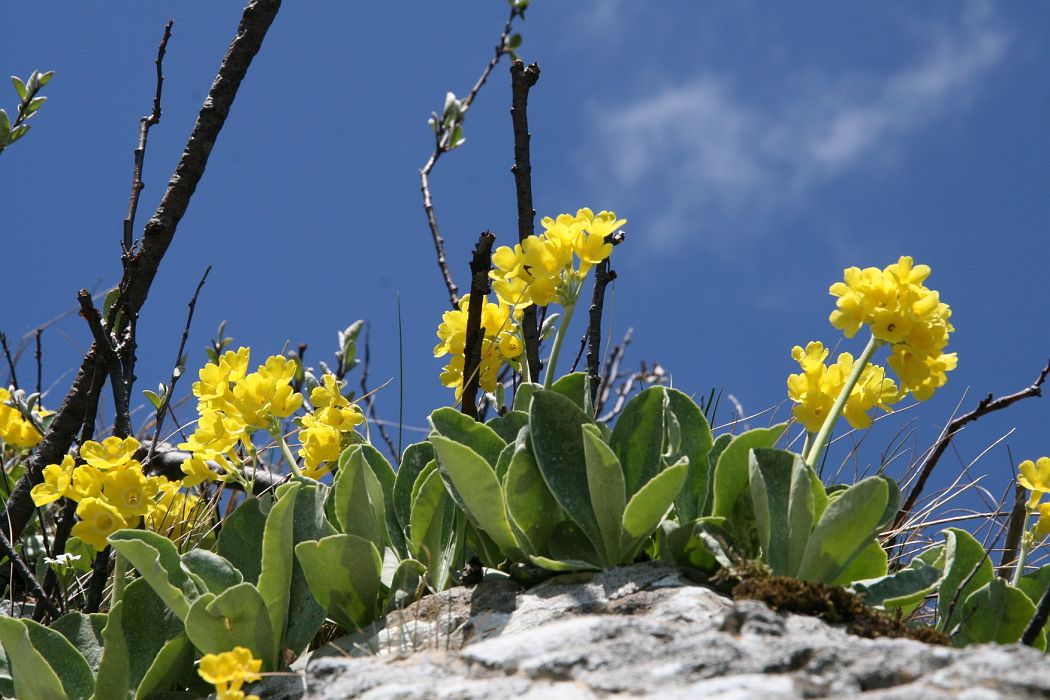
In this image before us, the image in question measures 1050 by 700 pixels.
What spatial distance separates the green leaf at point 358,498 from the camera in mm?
2184

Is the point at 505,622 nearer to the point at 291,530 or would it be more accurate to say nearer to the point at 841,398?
the point at 291,530

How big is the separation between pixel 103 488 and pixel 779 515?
4.85 ft

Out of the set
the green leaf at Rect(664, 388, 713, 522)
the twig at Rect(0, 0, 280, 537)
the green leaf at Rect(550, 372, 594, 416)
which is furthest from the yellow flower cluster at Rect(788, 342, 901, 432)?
the twig at Rect(0, 0, 280, 537)

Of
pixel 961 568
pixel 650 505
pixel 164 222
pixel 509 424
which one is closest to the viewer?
pixel 650 505

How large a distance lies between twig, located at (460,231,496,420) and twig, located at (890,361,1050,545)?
1.38 m

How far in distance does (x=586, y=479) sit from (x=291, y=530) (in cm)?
59

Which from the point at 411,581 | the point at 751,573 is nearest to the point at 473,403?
the point at 411,581

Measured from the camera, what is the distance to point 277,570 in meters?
2.12

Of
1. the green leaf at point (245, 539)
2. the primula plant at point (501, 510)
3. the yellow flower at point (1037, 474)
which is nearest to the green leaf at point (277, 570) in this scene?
the primula plant at point (501, 510)

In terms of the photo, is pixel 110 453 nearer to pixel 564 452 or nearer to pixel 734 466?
pixel 564 452

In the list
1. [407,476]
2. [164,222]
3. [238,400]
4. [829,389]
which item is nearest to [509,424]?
[407,476]

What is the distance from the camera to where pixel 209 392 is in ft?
7.73

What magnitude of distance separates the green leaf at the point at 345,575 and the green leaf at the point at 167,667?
0.29 m

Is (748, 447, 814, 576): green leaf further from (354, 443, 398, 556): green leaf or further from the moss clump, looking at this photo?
(354, 443, 398, 556): green leaf
